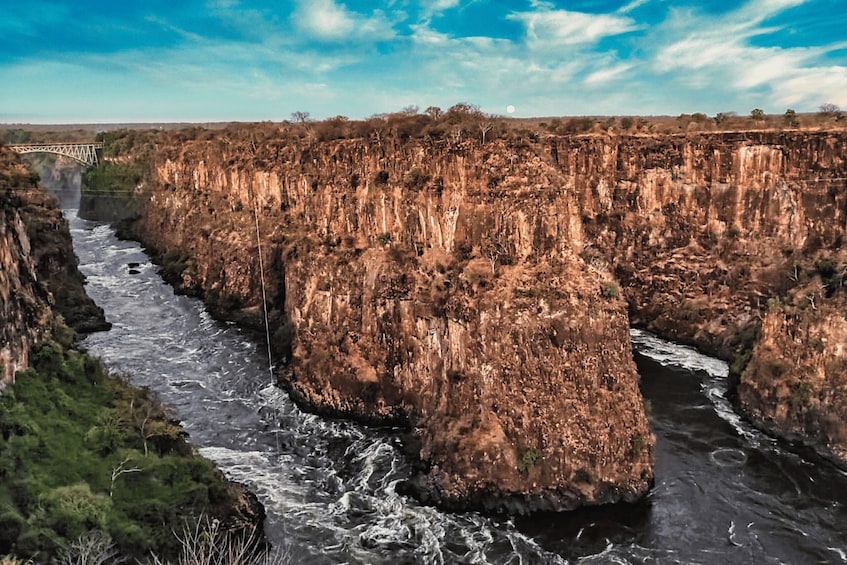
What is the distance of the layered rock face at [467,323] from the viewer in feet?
81.4

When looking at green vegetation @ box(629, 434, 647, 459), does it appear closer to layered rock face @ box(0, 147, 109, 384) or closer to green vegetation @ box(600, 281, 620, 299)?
green vegetation @ box(600, 281, 620, 299)

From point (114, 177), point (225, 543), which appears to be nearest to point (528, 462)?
point (225, 543)

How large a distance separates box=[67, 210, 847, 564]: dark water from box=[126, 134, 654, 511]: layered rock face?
4.22 ft

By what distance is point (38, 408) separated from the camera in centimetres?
2162

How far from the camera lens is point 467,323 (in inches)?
1059

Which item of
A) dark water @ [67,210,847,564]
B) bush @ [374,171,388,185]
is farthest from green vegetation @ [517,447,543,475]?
bush @ [374,171,388,185]

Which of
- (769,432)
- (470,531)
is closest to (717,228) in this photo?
(769,432)

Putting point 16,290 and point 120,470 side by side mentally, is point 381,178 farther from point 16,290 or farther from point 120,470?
point 120,470

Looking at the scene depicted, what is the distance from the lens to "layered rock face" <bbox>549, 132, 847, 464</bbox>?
30.9 metres

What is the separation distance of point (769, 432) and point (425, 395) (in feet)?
57.1

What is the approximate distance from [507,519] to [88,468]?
593 inches

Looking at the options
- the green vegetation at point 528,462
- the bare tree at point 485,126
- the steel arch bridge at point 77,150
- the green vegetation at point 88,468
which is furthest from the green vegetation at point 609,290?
the steel arch bridge at point 77,150

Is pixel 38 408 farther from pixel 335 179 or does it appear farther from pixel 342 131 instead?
pixel 342 131

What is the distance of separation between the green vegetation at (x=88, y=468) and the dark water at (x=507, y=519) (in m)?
4.44
